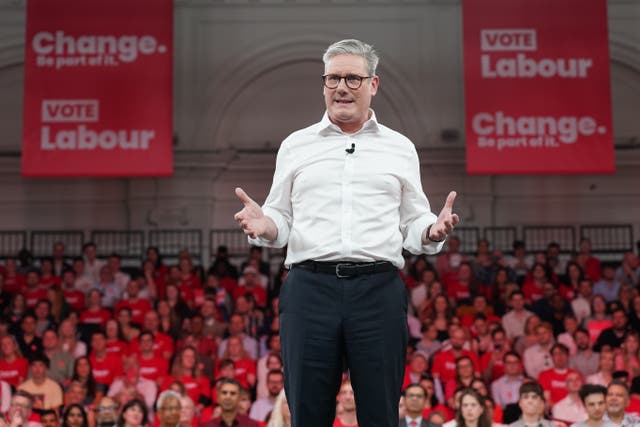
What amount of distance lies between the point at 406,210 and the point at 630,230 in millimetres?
11446

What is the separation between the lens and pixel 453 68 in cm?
1341

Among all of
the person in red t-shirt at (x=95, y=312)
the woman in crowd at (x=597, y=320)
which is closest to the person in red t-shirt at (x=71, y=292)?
the person in red t-shirt at (x=95, y=312)

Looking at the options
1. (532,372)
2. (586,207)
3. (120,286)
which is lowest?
(532,372)

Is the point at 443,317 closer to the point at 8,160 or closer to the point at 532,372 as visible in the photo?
the point at 532,372

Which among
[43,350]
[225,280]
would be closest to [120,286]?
[225,280]

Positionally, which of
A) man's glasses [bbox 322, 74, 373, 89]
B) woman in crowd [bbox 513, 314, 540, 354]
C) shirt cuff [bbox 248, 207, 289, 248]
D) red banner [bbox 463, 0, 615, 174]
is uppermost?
red banner [bbox 463, 0, 615, 174]

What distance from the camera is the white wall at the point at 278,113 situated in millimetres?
13305

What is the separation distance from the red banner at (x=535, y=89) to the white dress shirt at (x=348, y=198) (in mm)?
6313

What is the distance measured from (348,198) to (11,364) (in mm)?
6024

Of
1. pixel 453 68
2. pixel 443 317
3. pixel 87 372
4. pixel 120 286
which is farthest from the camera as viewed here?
pixel 453 68

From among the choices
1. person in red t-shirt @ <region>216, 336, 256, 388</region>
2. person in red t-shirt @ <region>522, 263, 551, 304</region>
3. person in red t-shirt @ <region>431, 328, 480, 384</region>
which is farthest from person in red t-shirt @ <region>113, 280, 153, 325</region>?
person in red t-shirt @ <region>522, 263, 551, 304</region>

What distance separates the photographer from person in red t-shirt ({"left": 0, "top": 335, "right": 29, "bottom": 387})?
25.9ft

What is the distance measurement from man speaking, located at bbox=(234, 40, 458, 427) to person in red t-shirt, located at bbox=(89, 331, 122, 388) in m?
5.57

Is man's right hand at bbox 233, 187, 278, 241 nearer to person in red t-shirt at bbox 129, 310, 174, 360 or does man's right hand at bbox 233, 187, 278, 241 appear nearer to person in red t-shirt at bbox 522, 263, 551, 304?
person in red t-shirt at bbox 129, 310, 174, 360
